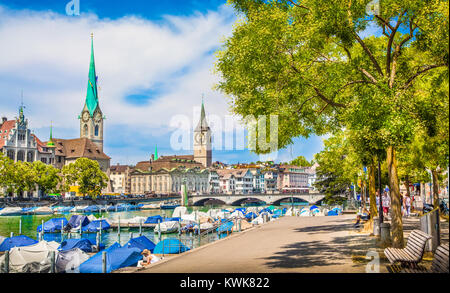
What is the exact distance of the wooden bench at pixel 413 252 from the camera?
32.6 ft

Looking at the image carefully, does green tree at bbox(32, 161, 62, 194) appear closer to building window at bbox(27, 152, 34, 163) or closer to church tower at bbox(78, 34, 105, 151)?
building window at bbox(27, 152, 34, 163)

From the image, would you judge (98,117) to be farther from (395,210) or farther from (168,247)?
(395,210)

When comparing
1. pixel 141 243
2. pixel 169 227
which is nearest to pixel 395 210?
pixel 141 243

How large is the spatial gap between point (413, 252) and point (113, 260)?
14427mm

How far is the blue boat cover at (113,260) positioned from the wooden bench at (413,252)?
42.3 ft

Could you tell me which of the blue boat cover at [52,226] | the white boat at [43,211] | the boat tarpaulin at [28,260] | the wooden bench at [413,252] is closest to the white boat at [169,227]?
the blue boat cover at [52,226]

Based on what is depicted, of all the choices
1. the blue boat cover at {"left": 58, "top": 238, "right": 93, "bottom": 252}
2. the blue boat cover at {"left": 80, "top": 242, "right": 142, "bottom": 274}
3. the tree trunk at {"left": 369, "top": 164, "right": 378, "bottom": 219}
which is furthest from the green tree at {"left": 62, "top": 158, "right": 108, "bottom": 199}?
the tree trunk at {"left": 369, "top": 164, "right": 378, "bottom": 219}

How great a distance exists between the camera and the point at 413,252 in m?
10.4

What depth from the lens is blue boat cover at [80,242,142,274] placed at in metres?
19.8

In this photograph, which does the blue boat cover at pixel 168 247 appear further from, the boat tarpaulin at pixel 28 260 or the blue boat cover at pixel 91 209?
the blue boat cover at pixel 91 209
